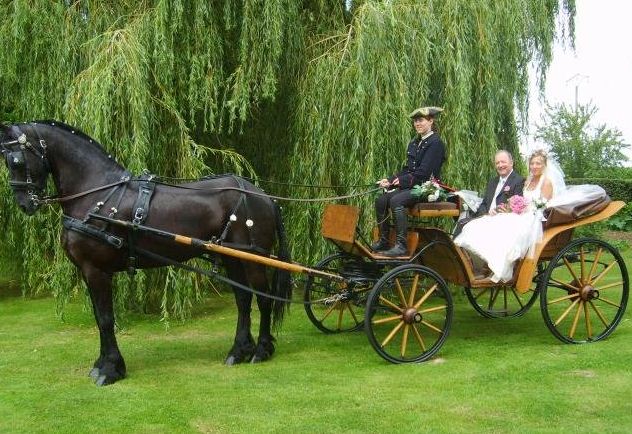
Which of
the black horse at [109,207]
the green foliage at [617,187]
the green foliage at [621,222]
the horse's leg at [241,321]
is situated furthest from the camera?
the green foliage at [617,187]

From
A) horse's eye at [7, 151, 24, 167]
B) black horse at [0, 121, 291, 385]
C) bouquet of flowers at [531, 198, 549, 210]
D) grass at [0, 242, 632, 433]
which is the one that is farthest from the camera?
bouquet of flowers at [531, 198, 549, 210]

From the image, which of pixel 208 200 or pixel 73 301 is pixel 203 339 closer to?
pixel 208 200

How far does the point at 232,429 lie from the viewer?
4203 millimetres

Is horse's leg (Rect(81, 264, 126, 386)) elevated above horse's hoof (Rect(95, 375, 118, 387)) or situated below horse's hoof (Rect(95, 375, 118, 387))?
above

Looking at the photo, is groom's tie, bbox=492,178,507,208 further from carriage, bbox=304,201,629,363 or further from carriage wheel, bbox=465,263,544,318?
carriage wheel, bbox=465,263,544,318

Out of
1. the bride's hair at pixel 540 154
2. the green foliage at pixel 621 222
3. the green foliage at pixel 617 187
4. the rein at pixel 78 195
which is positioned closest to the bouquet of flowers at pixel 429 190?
the bride's hair at pixel 540 154

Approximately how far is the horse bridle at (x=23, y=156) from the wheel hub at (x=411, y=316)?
303 cm

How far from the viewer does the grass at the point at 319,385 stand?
430 centimetres

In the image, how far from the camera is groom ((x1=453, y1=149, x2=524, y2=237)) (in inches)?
245

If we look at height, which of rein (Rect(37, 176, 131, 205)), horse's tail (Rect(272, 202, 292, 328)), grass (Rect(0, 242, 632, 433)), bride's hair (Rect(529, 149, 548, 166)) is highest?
bride's hair (Rect(529, 149, 548, 166))

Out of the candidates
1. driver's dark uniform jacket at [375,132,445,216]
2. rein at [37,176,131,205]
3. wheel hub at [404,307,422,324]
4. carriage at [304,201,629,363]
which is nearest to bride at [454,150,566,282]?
carriage at [304,201,629,363]

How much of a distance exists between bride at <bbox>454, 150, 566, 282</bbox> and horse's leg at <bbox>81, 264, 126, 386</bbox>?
2.96 metres

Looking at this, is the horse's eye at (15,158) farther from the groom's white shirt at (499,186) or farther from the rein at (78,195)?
the groom's white shirt at (499,186)

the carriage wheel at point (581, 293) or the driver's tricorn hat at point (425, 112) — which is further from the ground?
the driver's tricorn hat at point (425, 112)
